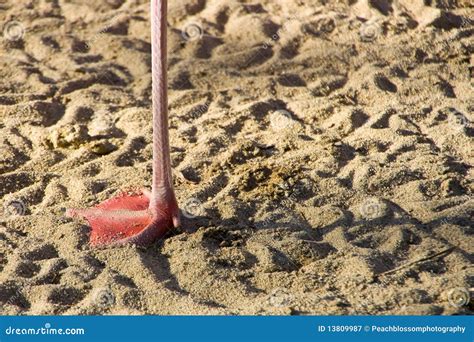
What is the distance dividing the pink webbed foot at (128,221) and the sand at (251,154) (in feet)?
0.16

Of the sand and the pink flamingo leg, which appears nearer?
the sand

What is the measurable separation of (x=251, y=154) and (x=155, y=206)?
2.39 ft

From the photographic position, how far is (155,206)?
349 cm

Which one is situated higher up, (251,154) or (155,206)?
(155,206)

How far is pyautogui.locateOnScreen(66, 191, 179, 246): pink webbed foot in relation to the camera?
344 cm

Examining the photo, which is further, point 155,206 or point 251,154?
point 251,154

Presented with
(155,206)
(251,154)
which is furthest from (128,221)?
(251,154)

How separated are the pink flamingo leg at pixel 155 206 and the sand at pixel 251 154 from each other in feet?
0.20

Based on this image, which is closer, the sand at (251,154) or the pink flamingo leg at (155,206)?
the sand at (251,154)

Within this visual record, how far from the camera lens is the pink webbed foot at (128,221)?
3.44 meters

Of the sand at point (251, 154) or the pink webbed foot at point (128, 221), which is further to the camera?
the pink webbed foot at point (128, 221)

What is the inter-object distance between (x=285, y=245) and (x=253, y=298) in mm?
343

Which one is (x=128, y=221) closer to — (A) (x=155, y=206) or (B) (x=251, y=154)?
(A) (x=155, y=206)

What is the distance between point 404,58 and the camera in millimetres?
4957
